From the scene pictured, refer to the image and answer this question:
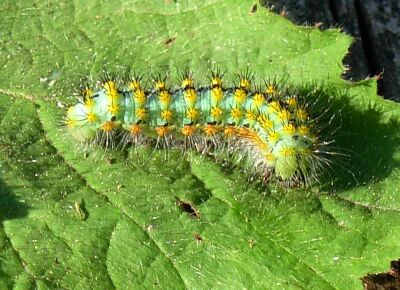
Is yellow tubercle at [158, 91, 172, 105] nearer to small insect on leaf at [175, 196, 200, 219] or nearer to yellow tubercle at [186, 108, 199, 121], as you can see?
yellow tubercle at [186, 108, 199, 121]

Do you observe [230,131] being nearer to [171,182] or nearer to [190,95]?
[190,95]

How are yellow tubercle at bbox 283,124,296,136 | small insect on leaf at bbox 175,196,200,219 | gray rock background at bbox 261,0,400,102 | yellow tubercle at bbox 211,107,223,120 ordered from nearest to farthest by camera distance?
1. small insect on leaf at bbox 175,196,200,219
2. yellow tubercle at bbox 283,124,296,136
3. yellow tubercle at bbox 211,107,223,120
4. gray rock background at bbox 261,0,400,102

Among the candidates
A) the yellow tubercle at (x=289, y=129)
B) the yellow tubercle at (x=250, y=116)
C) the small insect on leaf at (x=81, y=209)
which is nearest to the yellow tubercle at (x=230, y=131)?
the yellow tubercle at (x=250, y=116)

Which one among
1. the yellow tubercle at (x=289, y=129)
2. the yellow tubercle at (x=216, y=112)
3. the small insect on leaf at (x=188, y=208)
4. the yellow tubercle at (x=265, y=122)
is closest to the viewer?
the small insect on leaf at (x=188, y=208)

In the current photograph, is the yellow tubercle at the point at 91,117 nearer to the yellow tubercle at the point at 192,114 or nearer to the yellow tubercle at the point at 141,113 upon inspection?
the yellow tubercle at the point at 141,113

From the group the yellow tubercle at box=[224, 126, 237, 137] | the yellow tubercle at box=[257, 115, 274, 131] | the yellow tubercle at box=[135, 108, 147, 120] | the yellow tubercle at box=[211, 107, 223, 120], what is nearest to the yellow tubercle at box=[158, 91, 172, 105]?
the yellow tubercle at box=[135, 108, 147, 120]

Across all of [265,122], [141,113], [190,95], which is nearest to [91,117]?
[141,113]

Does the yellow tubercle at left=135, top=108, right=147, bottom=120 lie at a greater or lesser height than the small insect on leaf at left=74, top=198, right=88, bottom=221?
greater
